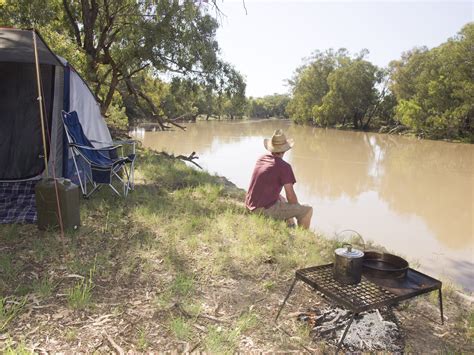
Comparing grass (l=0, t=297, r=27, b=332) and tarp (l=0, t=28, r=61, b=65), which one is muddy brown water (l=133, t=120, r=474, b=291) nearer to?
grass (l=0, t=297, r=27, b=332)

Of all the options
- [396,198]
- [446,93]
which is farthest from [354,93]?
[396,198]

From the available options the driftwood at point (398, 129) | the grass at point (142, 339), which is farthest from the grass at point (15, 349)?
the driftwood at point (398, 129)

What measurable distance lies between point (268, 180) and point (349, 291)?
193 cm

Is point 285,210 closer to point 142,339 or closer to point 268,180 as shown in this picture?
point 268,180

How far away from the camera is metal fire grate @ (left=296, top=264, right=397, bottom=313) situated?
190 centimetres

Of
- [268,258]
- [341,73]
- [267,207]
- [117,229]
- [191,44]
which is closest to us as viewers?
[268,258]

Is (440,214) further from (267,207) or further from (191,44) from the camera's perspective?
(191,44)

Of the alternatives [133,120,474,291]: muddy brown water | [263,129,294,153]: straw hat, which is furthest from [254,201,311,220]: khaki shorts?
[133,120,474,291]: muddy brown water

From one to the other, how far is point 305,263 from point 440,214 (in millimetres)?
5504

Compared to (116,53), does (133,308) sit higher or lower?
lower

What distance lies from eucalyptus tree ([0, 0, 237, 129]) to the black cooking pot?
Result: 21.1 ft

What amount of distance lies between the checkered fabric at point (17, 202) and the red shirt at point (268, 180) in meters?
2.11

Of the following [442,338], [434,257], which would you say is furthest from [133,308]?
[434,257]

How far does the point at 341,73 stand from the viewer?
33.3m
